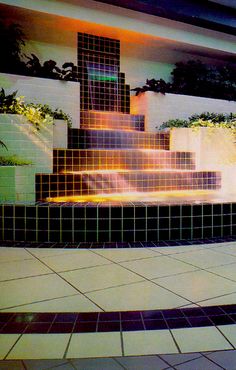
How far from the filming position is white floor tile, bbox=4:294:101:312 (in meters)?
1.89

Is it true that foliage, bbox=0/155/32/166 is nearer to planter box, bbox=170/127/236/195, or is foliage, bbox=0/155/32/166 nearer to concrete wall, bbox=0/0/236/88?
planter box, bbox=170/127/236/195

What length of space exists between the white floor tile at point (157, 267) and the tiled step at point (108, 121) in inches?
180

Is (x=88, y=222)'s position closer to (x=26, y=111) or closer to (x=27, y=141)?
(x=27, y=141)

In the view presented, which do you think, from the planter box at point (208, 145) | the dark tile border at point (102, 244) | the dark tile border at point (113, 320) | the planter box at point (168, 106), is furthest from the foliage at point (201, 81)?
the dark tile border at point (113, 320)

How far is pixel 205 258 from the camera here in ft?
9.39

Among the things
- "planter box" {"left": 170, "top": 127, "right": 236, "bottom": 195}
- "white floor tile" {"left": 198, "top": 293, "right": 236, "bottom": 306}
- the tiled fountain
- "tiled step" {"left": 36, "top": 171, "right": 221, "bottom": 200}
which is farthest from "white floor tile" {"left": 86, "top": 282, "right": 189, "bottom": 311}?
"planter box" {"left": 170, "top": 127, "right": 236, "bottom": 195}

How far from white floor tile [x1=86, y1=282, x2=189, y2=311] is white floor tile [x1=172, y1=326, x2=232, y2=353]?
277mm

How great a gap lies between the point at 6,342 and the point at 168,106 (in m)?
6.42

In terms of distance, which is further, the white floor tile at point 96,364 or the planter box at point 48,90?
the planter box at point 48,90

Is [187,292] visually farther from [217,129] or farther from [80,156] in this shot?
[217,129]

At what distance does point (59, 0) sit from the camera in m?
6.99

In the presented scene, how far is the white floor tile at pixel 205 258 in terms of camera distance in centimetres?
273

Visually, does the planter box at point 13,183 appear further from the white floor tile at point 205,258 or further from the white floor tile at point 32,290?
the white floor tile at point 205,258

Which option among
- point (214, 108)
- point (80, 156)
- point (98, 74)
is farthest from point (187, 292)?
point (98, 74)
